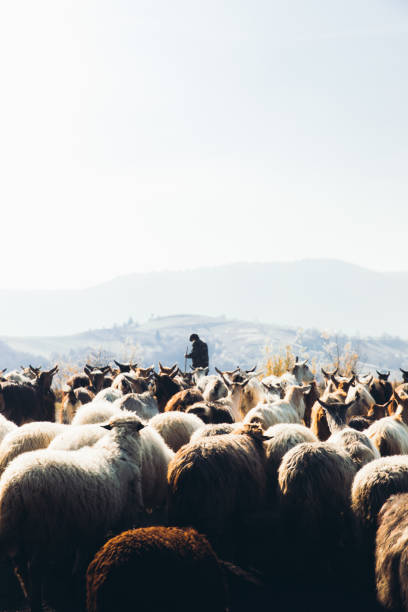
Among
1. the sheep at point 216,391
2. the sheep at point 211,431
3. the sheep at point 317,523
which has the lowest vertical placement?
the sheep at point 317,523

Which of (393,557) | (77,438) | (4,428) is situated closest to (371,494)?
(393,557)

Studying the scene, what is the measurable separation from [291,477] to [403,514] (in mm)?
1437

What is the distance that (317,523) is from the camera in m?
6.11

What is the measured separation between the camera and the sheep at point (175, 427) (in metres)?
8.47

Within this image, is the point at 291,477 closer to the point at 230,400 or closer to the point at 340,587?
the point at 340,587

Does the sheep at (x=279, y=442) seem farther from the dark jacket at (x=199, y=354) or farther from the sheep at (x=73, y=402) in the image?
the dark jacket at (x=199, y=354)

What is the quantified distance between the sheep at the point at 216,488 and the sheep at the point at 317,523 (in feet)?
1.61

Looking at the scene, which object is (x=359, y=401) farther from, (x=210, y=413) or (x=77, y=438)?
(x=77, y=438)

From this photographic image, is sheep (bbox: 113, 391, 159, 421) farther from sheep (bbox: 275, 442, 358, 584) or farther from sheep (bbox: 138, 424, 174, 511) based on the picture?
sheep (bbox: 275, 442, 358, 584)

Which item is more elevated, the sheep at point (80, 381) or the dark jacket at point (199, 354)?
the dark jacket at point (199, 354)

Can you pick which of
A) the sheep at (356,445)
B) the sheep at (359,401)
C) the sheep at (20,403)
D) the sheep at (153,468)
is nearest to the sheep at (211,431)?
the sheep at (153,468)

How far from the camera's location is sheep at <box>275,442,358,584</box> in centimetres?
609

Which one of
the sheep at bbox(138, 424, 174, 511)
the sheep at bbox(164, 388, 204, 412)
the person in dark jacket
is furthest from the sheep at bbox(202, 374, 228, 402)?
the person in dark jacket

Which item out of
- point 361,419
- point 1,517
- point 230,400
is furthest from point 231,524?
point 230,400
